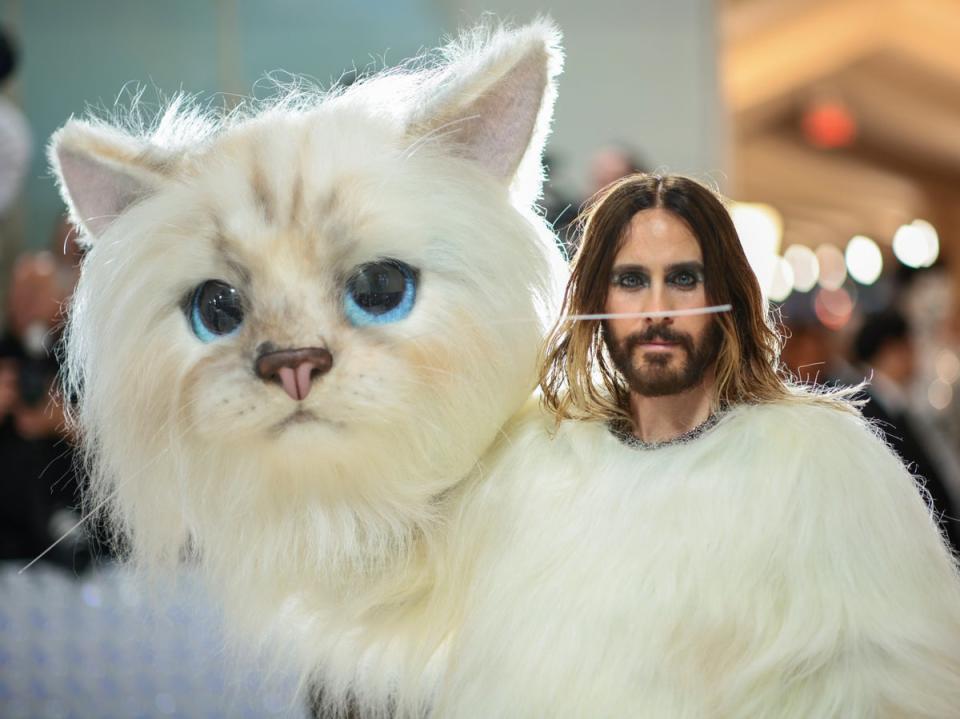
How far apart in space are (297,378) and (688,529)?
0.33m

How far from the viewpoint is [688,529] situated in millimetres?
980

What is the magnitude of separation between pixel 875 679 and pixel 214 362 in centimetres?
57

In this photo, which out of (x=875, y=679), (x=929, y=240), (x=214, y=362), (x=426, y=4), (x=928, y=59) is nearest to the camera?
(x=875, y=679)

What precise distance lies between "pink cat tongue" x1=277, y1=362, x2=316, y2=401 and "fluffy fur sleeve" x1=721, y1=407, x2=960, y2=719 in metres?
0.37

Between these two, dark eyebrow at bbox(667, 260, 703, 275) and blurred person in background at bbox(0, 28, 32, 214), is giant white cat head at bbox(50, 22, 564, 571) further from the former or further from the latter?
blurred person in background at bbox(0, 28, 32, 214)

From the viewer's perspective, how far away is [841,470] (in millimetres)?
978

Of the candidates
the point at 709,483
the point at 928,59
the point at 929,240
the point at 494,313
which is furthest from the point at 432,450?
the point at 928,59

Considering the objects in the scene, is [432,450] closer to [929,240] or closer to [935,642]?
[935,642]

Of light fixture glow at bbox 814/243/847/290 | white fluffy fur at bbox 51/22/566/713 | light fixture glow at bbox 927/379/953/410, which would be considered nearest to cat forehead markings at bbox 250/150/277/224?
white fluffy fur at bbox 51/22/566/713

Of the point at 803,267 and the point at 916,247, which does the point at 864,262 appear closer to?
the point at 803,267

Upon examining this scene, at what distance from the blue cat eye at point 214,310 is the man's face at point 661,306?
314 millimetres

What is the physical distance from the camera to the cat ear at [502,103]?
1.08 m

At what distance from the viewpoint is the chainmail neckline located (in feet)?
3.38

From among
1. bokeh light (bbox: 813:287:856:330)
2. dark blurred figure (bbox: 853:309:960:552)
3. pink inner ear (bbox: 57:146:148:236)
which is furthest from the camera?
bokeh light (bbox: 813:287:856:330)
